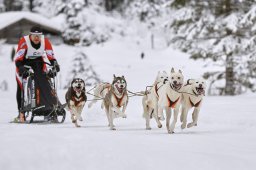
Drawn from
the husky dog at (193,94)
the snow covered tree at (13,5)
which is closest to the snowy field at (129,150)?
the husky dog at (193,94)

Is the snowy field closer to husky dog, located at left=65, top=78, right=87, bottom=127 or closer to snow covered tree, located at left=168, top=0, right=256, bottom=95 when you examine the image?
husky dog, located at left=65, top=78, right=87, bottom=127

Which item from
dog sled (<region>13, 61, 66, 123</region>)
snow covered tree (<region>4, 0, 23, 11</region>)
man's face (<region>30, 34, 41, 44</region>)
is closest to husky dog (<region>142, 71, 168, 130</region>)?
dog sled (<region>13, 61, 66, 123</region>)

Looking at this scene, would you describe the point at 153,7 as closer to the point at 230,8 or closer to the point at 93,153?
the point at 230,8

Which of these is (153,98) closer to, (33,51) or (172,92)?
(172,92)

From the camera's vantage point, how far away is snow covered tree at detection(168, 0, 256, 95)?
18.7 meters

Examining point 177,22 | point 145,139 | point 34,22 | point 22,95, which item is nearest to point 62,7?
point 34,22

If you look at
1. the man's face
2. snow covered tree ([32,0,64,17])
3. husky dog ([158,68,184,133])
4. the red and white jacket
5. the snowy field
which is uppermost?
snow covered tree ([32,0,64,17])

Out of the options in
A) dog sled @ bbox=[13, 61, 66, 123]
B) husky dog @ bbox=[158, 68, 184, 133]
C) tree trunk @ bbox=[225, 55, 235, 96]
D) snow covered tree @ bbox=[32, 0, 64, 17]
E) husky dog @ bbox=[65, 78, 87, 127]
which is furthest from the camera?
snow covered tree @ bbox=[32, 0, 64, 17]

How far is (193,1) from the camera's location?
19.9m

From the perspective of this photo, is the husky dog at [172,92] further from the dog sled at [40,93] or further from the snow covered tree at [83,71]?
the snow covered tree at [83,71]

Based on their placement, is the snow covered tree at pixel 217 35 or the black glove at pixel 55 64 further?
the snow covered tree at pixel 217 35

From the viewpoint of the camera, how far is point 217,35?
20.2 metres

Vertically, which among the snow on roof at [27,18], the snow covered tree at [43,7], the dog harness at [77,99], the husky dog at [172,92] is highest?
the snow covered tree at [43,7]

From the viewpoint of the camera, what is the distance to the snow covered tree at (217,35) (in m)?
18.7
